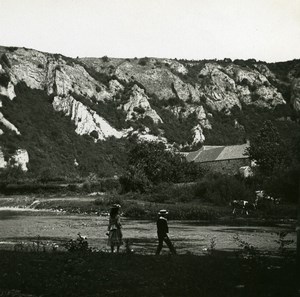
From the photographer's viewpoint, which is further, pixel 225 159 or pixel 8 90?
pixel 8 90

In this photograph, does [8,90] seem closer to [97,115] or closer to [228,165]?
[97,115]

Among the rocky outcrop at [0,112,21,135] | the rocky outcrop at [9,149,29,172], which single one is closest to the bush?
the rocky outcrop at [9,149,29,172]

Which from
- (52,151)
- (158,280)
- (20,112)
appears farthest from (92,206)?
(20,112)

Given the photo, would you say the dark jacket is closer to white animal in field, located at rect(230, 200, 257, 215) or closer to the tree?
white animal in field, located at rect(230, 200, 257, 215)

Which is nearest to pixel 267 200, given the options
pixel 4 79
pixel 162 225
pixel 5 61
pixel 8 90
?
pixel 162 225

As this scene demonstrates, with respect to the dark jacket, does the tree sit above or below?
above

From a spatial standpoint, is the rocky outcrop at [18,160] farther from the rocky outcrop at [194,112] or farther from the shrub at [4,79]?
the rocky outcrop at [194,112]
